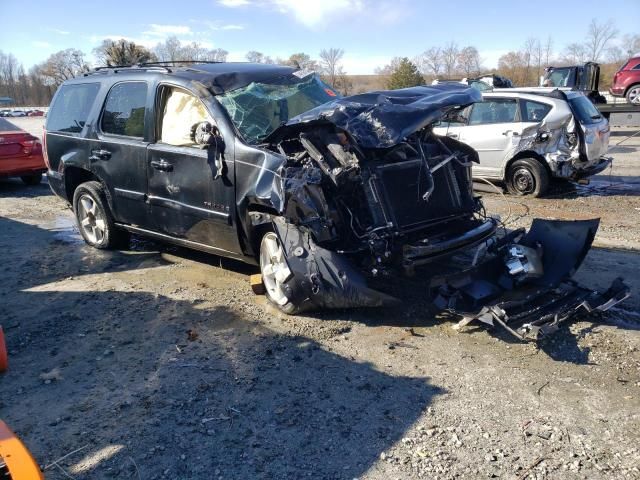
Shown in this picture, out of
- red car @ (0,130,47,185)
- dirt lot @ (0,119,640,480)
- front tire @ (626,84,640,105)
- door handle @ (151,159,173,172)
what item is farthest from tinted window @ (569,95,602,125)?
front tire @ (626,84,640,105)

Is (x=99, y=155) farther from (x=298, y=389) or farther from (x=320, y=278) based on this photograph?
(x=298, y=389)

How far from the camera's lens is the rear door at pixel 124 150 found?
542 cm

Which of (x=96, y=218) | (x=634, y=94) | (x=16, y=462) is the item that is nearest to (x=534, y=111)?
(x=96, y=218)

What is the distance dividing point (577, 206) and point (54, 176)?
24.7 ft

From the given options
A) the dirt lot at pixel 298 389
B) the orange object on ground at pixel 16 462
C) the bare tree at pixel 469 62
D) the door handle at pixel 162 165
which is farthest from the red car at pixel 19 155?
the bare tree at pixel 469 62

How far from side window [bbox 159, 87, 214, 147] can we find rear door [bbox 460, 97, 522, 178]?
224 inches

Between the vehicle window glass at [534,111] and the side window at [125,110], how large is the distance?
6394 mm

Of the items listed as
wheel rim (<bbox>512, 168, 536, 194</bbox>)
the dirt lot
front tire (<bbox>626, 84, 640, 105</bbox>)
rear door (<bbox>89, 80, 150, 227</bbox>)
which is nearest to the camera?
the dirt lot

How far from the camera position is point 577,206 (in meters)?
8.32

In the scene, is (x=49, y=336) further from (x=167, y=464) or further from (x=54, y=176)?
(x=54, y=176)

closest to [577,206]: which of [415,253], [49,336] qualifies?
[415,253]

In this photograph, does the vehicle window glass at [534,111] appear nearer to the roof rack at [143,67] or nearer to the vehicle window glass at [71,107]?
the roof rack at [143,67]

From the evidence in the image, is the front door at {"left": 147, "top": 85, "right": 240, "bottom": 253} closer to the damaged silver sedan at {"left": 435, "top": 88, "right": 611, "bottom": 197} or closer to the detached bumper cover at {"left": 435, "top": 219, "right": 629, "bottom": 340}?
the detached bumper cover at {"left": 435, "top": 219, "right": 629, "bottom": 340}

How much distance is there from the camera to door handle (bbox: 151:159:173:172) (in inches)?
199
